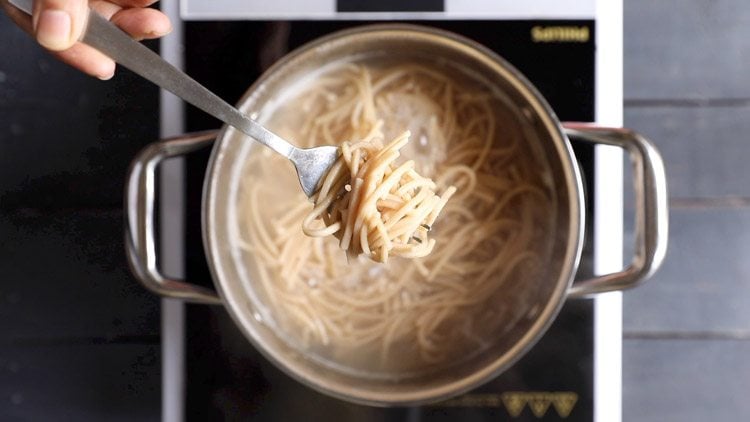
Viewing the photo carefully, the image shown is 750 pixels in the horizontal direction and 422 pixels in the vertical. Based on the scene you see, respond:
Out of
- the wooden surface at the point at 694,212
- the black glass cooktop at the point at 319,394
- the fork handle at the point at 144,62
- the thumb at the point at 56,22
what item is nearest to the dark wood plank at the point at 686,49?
the wooden surface at the point at 694,212

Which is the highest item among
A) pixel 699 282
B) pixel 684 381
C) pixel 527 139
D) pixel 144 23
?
pixel 144 23

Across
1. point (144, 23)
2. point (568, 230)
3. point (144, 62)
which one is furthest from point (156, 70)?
point (568, 230)

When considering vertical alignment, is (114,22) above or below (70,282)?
above

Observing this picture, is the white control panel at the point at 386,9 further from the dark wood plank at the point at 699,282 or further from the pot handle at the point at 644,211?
the dark wood plank at the point at 699,282

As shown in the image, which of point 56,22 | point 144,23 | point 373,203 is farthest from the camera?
point 144,23

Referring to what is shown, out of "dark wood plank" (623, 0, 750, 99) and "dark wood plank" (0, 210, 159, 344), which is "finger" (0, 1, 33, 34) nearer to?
"dark wood plank" (0, 210, 159, 344)

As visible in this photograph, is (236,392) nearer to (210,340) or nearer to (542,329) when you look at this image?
(210,340)

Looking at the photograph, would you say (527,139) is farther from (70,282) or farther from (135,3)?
(70,282)
